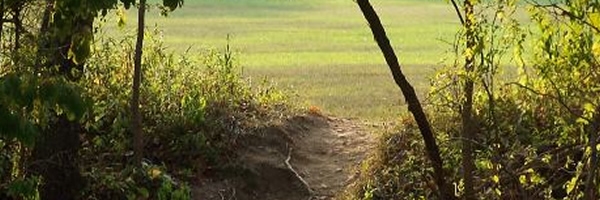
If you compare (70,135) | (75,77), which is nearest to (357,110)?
(70,135)

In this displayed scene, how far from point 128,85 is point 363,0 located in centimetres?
444

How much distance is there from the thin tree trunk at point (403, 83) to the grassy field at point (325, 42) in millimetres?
3213

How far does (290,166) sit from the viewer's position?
29.1 ft

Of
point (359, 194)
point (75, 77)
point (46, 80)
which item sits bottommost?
point (359, 194)

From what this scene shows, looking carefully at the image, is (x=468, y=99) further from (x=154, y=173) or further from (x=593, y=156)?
(x=154, y=173)

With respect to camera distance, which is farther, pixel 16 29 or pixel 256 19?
pixel 256 19

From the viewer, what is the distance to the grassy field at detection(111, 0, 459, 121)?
1251cm

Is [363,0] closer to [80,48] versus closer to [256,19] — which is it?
[80,48]

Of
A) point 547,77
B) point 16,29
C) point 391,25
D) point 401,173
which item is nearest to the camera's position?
point 547,77

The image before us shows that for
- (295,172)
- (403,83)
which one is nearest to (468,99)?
(403,83)

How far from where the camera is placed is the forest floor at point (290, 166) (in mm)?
8547

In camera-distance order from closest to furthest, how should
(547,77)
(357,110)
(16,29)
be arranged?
(547,77)
(16,29)
(357,110)

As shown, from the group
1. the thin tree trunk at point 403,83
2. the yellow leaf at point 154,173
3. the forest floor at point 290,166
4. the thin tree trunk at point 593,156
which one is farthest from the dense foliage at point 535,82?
the yellow leaf at point 154,173

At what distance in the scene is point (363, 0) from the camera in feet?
16.2
